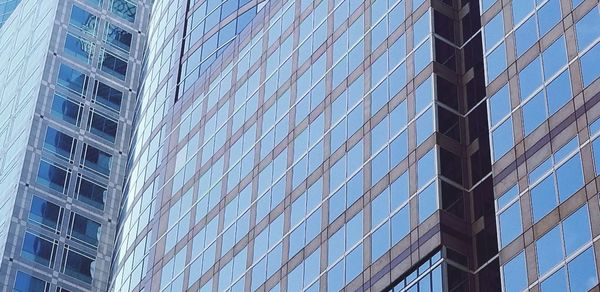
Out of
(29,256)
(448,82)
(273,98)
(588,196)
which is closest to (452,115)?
(448,82)

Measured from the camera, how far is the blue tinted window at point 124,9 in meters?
133

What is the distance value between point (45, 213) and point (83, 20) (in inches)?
880

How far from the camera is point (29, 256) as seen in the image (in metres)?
111

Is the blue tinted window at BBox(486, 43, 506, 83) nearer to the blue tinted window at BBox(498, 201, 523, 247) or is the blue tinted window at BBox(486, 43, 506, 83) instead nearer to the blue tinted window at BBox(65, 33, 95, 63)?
the blue tinted window at BBox(498, 201, 523, 247)

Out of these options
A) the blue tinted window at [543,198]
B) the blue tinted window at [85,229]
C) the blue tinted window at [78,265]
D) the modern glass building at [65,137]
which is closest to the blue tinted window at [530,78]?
the blue tinted window at [543,198]

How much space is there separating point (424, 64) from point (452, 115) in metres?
3.20

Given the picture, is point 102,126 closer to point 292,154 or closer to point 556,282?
point 292,154

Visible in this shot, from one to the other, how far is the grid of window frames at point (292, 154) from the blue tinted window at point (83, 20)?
101 ft

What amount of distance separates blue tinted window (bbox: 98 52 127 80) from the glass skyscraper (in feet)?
44.5

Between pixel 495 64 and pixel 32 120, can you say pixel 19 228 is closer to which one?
pixel 32 120

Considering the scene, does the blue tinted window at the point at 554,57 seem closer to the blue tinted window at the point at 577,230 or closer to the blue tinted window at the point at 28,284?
the blue tinted window at the point at 577,230

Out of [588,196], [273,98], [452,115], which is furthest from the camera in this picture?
[273,98]

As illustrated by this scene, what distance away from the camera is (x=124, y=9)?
134 metres

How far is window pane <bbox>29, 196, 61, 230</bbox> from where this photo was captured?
114m
